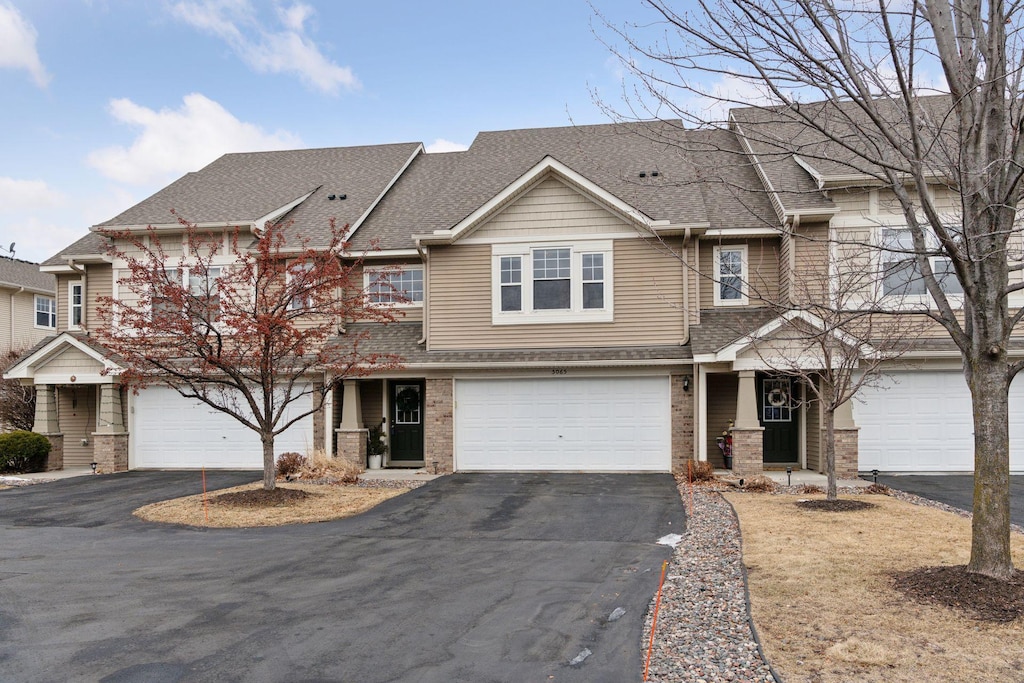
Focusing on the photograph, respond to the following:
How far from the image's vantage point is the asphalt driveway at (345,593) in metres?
5.92

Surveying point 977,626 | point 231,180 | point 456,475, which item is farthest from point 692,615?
point 231,180

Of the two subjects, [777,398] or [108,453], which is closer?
[777,398]

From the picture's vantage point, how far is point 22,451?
18.6 meters

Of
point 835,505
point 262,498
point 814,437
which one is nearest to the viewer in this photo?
point 835,505

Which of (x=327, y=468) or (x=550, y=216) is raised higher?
(x=550, y=216)

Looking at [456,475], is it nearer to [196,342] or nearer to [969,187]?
[196,342]

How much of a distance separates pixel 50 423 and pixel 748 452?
1725cm

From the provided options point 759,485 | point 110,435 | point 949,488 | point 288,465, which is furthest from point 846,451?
point 110,435

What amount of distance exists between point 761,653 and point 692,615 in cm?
120

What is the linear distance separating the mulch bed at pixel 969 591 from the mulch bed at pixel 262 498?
9.86 m

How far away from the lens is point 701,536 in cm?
1054

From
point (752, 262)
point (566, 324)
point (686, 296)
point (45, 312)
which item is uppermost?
point (752, 262)

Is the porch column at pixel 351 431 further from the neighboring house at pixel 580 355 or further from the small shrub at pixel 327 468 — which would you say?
the small shrub at pixel 327 468

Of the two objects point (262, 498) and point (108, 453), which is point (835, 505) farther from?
point (108, 453)
